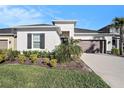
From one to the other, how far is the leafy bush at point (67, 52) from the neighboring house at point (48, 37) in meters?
3.38

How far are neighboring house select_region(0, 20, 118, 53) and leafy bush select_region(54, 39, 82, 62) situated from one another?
338cm

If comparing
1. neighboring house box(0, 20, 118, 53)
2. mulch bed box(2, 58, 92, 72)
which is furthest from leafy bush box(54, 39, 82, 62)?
neighboring house box(0, 20, 118, 53)

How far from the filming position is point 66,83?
36.7 ft

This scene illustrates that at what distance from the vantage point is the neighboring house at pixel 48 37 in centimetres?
2158

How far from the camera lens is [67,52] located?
17.8m

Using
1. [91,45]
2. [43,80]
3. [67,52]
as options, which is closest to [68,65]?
[67,52]

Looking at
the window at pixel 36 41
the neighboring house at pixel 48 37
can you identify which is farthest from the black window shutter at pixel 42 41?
the window at pixel 36 41

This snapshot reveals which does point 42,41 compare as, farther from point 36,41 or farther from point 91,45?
point 91,45

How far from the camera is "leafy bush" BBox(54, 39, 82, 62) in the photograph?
17500mm

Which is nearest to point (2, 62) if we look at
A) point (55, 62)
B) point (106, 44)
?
point (55, 62)

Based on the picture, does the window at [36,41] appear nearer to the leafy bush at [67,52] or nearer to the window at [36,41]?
the window at [36,41]

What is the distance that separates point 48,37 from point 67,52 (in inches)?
171

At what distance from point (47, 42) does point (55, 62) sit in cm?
546
